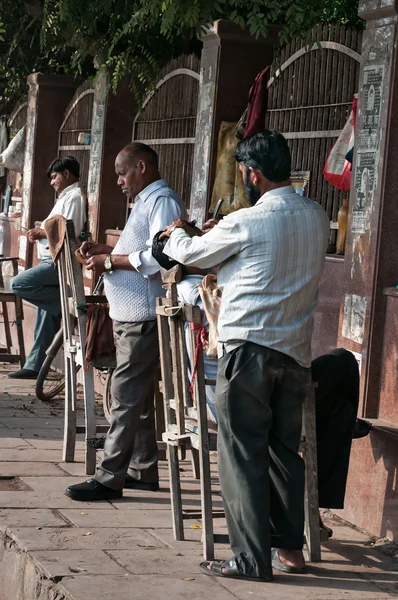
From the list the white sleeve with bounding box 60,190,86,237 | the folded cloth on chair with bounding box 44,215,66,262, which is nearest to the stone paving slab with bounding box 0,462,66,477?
the folded cloth on chair with bounding box 44,215,66,262

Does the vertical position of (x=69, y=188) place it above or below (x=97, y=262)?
above

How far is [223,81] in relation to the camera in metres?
8.77

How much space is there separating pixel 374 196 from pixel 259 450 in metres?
1.91

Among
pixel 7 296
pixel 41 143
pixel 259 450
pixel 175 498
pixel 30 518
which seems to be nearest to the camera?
pixel 259 450

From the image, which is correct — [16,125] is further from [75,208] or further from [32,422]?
[32,422]

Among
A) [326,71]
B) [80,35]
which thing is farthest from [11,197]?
[326,71]

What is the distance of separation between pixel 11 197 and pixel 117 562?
10304 mm

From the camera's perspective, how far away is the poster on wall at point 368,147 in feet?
20.4

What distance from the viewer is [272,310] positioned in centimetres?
489

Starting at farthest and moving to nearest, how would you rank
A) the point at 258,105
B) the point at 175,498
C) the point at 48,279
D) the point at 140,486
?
the point at 48,279 < the point at 258,105 < the point at 140,486 < the point at 175,498

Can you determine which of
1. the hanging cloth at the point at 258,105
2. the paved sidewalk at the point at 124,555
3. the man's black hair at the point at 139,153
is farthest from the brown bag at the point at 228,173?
the paved sidewalk at the point at 124,555

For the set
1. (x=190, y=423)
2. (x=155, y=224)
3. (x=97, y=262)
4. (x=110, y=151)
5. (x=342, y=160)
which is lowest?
(x=190, y=423)

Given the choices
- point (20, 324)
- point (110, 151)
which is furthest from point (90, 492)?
point (110, 151)

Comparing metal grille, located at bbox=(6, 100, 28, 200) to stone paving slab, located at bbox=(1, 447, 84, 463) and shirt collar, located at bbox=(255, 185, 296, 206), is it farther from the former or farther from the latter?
shirt collar, located at bbox=(255, 185, 296, 206)
